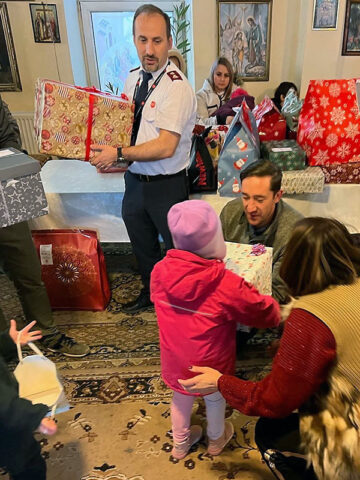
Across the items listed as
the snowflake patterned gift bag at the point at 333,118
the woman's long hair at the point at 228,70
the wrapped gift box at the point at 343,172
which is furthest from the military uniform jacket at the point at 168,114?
the woman's long hair at the point at 228,70

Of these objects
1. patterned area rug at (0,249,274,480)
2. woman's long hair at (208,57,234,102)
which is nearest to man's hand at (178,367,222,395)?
patterned area rug at (0,249,274,480)

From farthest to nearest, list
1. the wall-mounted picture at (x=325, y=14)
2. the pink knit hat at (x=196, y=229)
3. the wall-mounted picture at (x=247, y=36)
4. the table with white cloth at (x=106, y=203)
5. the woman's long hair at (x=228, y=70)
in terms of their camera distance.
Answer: the wall-mounted picture at (x=247, y=36) → the wall-mounted picture at (x=325, y=14) → the woman's long hair at (x=228, y=70) → the table with white cloth at (x=106, y=203) → the pink knit hat at (x=196, y=229)

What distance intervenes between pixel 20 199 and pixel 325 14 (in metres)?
4.21

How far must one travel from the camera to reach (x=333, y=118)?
223 centimetres

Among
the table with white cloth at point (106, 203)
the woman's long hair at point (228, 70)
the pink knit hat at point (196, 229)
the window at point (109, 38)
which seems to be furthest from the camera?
the window at point (109, 38)

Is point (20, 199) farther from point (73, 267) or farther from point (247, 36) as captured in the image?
point (247, 36)

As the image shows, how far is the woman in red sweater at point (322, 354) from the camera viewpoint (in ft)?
3.11

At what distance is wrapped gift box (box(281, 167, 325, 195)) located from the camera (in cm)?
222

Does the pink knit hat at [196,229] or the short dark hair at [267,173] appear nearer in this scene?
the pink knit hat at [196,229]

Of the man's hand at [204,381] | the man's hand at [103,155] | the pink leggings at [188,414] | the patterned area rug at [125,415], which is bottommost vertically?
the patterned area rug at [125,415]

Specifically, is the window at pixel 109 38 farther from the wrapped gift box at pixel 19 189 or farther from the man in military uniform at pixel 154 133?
the wrapped gift box at pixel 19 189

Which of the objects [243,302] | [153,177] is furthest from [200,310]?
[153,177]

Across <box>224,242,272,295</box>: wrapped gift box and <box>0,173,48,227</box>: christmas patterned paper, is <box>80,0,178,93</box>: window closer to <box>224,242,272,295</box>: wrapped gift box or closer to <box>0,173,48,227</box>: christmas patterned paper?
<box>0,173,48,227</box>: christmas patterned paper

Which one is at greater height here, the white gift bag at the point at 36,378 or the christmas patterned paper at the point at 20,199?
the christmas patterned paper at the point at 20,199
